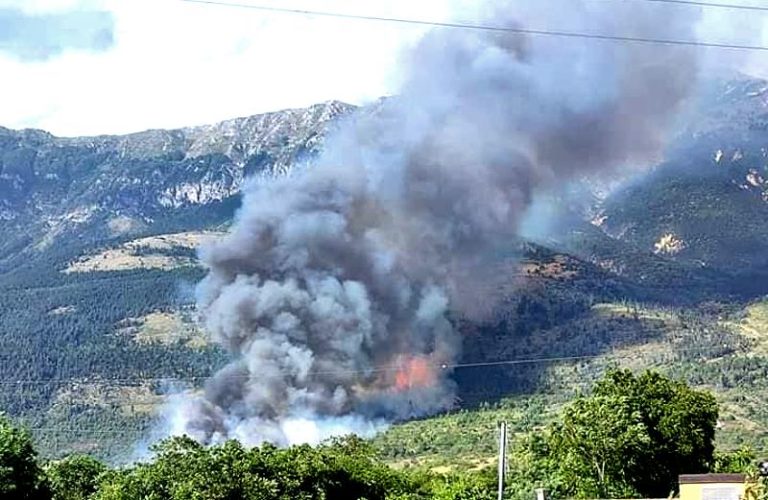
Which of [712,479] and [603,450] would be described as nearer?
[712,479]

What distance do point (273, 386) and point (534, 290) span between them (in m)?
74.7

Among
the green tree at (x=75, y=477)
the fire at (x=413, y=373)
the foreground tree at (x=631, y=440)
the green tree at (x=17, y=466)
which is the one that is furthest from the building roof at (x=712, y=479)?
the fire at (x=413, y=373)

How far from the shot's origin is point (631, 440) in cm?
5447

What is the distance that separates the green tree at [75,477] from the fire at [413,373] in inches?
2850

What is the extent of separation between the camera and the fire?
141 m

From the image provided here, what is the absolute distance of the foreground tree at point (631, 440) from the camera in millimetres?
54688

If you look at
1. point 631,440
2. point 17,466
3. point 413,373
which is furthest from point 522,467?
point 413,373

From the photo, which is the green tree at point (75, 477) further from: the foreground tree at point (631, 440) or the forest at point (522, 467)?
the foreground tree at point (631, 440)

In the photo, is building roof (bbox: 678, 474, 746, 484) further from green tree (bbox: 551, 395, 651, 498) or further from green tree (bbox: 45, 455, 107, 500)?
green tree (bbox: 45, 455, 107, 500)

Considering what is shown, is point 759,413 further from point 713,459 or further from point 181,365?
point 181,365

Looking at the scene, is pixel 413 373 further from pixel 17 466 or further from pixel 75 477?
pixel 17 466

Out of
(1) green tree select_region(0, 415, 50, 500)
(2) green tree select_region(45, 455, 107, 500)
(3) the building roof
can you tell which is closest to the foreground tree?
(3) the building roof

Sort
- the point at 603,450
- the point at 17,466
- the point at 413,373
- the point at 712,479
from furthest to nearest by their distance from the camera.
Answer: the point at 413,373 → the point at 603,450 → the point at 17,466 → the point at 712,479

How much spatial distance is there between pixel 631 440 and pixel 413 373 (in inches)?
3571
